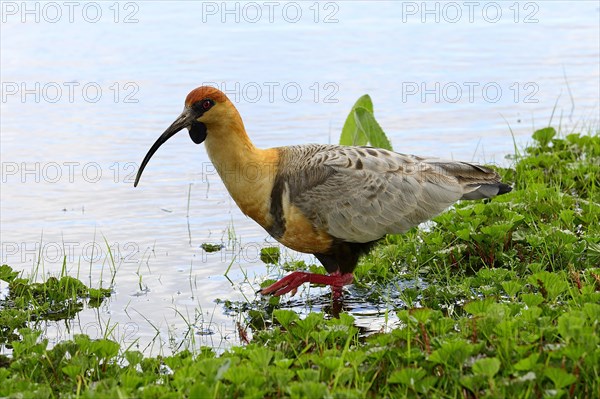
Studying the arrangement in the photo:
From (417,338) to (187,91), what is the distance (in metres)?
7.71

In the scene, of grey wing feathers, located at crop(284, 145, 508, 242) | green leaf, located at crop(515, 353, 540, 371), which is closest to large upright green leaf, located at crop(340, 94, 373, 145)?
grey wing feathers, located at crop(284, 145, 508, 242)

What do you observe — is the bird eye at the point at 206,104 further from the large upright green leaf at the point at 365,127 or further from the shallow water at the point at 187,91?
the large upright green leaf at the point at 365,127

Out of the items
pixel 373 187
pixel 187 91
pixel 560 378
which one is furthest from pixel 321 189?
pixel 187 91

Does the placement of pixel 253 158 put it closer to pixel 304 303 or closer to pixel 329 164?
pixel 329 164

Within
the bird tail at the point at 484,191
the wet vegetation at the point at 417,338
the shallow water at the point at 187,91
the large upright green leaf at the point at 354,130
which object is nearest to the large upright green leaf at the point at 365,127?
the large upright green leaf at the point at 354,130

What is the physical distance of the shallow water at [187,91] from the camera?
866 centimetres

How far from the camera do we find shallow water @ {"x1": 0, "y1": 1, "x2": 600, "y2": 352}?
341 inches

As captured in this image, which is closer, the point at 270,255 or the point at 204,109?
the point at 204,109

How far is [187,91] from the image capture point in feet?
42.1

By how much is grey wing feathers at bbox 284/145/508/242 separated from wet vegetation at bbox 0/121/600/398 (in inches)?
10.1

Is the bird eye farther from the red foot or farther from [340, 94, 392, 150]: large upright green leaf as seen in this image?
[340, 94, 392, 150]: large upright green leaf

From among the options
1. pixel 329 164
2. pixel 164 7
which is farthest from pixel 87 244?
pixel 164 7

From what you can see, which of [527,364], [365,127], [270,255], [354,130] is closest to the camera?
[527,364]

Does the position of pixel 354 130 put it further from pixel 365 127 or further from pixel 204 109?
pixel 204 109
